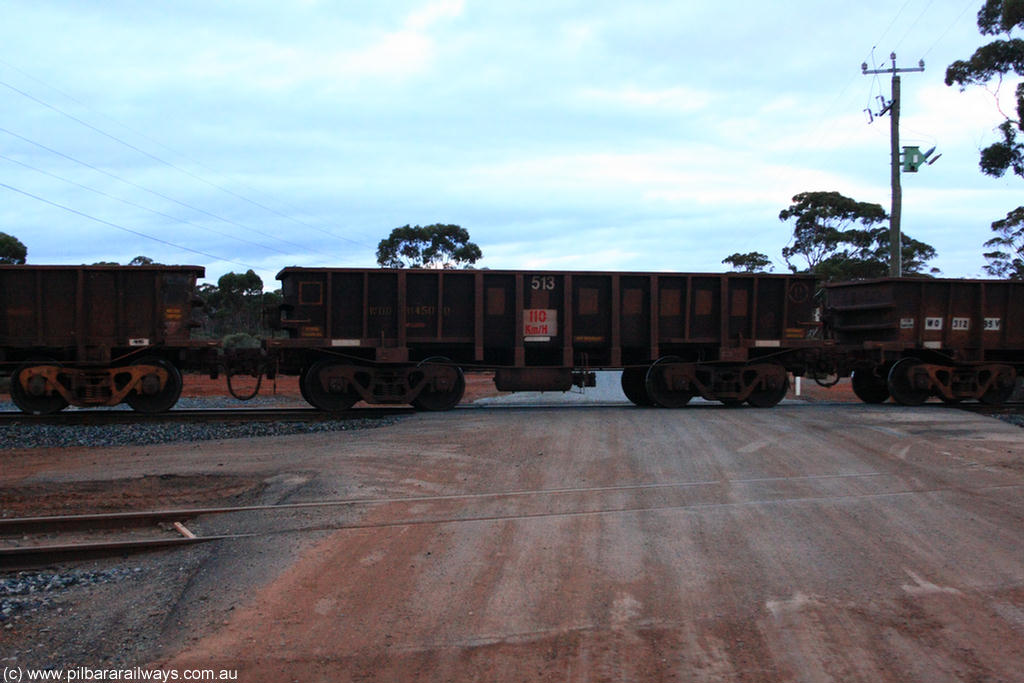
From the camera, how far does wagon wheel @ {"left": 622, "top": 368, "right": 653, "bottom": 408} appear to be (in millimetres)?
16250

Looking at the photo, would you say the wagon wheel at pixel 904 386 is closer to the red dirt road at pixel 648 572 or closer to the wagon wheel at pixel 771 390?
the wagon wheel at pixel 771 390

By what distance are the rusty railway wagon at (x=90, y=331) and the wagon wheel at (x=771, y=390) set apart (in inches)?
435

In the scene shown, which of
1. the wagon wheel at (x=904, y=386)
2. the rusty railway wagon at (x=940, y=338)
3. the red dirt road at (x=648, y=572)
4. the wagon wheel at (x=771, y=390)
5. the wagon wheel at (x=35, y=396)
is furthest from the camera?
the wagon wheel at (x=904, y=386)

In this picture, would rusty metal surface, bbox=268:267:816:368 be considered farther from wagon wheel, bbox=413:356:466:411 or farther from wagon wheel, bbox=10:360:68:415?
wagon wheel, bbox=10:360:68:415

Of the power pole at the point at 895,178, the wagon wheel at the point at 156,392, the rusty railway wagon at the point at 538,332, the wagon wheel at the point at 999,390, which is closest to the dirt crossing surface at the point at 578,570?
the wagon wheel at the point at 156,392

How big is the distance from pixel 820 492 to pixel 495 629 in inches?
171

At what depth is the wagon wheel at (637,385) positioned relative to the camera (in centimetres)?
1625

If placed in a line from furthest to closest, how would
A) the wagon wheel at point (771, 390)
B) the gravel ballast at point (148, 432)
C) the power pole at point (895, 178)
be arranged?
the power pole at point (895, 178) → the wagon wheel at point (771, 390) → the gravel ballast at point (148, 432)

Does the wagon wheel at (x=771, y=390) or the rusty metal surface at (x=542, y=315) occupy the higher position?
the rusty metal surface at (x=542, y=315)

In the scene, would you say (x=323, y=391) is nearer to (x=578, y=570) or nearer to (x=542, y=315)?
(x=542, y=315)

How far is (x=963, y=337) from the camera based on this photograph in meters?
16.2

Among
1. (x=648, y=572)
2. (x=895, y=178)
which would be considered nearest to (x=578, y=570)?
(x=648, y=572)

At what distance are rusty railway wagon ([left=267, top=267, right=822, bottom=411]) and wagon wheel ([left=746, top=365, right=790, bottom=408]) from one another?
0.08 feet

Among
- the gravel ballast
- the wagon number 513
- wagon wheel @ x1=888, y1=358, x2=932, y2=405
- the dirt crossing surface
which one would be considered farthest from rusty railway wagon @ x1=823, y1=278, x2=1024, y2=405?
the gravel ballast
